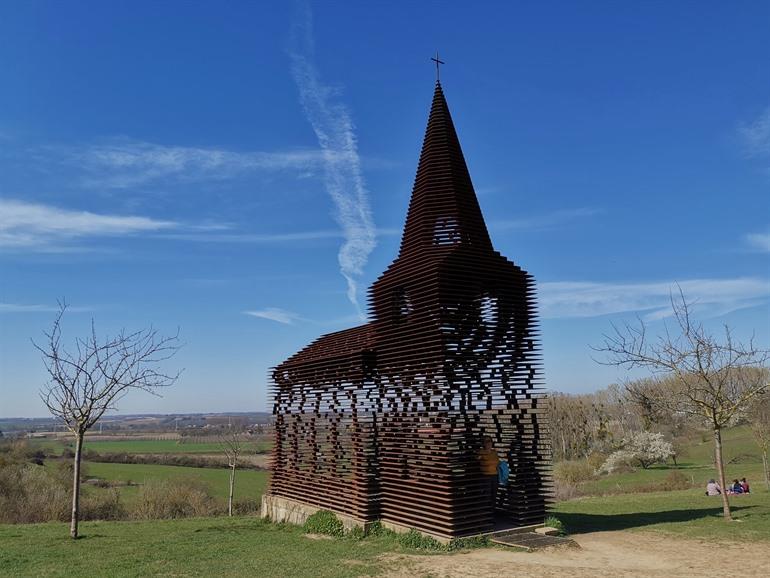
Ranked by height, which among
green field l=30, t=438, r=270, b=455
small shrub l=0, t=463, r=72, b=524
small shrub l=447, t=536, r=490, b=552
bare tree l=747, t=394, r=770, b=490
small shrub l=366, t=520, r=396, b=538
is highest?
bare tree l=747, t=394, r=770, b=490

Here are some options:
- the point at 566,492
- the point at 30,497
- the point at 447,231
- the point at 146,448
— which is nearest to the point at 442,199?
the point at 447,231

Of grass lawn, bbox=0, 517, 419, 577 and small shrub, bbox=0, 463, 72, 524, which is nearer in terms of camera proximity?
grass lawn, bbox=0, 517, 419, 577

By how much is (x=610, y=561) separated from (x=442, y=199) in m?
8.24

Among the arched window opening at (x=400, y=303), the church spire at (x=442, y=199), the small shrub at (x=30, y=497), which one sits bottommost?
the small shrub at (x=30, y=497)

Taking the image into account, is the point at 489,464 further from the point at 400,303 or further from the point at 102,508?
the point at 102,508

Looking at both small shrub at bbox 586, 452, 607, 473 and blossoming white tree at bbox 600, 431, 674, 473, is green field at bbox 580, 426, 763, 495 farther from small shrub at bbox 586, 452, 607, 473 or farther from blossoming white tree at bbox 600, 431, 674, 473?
small shrub at bbox 586, 452, 607, 473

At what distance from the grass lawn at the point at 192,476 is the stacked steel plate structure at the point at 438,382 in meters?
23.8

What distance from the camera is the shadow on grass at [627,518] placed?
1277 centimetres

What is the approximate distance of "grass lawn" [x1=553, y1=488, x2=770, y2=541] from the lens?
11.6 metres

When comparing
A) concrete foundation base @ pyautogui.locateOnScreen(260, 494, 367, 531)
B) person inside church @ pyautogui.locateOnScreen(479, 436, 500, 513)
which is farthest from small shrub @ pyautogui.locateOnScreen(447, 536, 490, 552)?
concrete foundation base @ pyautogui.locateOnScreen(260, 494, 367, 531)

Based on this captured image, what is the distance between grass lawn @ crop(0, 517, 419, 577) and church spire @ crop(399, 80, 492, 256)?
6750 mm

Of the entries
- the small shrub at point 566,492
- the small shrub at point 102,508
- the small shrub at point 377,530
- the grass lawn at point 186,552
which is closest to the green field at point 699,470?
the small shrub at point 566,492

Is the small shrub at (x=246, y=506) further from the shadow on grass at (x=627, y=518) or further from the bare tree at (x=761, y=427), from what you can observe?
the bare tree at (x=761, y=427)

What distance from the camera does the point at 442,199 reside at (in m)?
13.5
